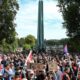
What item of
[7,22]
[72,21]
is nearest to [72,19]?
[72,21]

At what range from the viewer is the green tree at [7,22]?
6719cm

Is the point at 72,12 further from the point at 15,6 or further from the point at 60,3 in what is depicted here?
the point at 15,6

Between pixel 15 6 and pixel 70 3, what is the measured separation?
8435 millimetres

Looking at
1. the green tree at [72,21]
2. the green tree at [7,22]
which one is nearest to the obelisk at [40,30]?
the green tree at [72,21]

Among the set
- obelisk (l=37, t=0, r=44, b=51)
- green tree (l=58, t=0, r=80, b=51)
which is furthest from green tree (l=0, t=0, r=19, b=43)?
obelisk (l=37, t=0, r=44, b=51)

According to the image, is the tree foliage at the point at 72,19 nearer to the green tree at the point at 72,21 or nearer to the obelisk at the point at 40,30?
the green tree at the point at 72,21

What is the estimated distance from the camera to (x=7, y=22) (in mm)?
67938

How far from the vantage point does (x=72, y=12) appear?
63250 mm

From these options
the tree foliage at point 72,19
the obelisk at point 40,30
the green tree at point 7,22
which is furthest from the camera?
the green tree at point 7,22

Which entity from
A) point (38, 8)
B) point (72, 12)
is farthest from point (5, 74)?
point (72, 12)

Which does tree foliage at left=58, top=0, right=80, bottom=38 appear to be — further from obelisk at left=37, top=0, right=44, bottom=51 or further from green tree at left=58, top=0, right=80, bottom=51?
obelisk at left=37, top=0, right=44, bottom=51

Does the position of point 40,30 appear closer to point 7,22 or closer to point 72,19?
point 72,19

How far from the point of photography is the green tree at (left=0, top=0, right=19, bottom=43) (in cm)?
6719

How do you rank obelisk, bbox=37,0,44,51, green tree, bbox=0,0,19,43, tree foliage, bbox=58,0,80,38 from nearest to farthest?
obelisk, bbox=37,0,44,51, tree foliage, bbox=58,0,80,38, green tree, bbox=0,0,19,43
